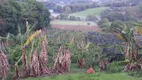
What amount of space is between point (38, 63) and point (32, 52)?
2.31ft

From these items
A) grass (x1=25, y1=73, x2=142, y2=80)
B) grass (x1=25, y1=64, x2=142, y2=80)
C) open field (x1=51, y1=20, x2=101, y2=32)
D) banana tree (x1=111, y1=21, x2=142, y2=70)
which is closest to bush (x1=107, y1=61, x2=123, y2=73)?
banana tree (x1=111, y1=21, x2=142, y2=70)

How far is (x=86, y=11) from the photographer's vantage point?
6769 centimetres

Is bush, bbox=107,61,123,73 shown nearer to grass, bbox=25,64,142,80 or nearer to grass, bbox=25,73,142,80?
grass, bbox=25,64,142,80

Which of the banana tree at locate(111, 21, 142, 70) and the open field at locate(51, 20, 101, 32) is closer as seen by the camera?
the banana tree at locate(111, 21, 142, 70)

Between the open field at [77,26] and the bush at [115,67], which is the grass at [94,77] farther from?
the open field at [77,26]

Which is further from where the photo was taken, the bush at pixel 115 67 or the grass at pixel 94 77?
the bush at pixel 115 67

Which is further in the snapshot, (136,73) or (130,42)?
(130,42)

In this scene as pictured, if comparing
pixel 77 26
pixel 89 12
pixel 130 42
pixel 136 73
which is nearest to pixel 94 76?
pixel 136 73

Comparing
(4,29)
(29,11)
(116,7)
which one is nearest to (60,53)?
(4,29)

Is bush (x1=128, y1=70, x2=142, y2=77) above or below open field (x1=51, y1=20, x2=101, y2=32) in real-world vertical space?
below

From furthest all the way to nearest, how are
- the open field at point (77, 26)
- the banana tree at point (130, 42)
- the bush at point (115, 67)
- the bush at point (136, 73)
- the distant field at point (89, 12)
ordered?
the distant field at point (89, 12) < the open field at point (77, 26) < the bush at point (115, 67) < the banana tree at point (130, 42) < the bush at point (136, 73)

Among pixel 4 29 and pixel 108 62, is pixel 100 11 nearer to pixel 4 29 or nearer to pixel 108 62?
pixel 4 29

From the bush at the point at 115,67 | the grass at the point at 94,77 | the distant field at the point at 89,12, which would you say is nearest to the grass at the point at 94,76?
the grass at the point at 94,77

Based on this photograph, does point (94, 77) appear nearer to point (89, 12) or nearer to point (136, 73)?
point (136, 73)
